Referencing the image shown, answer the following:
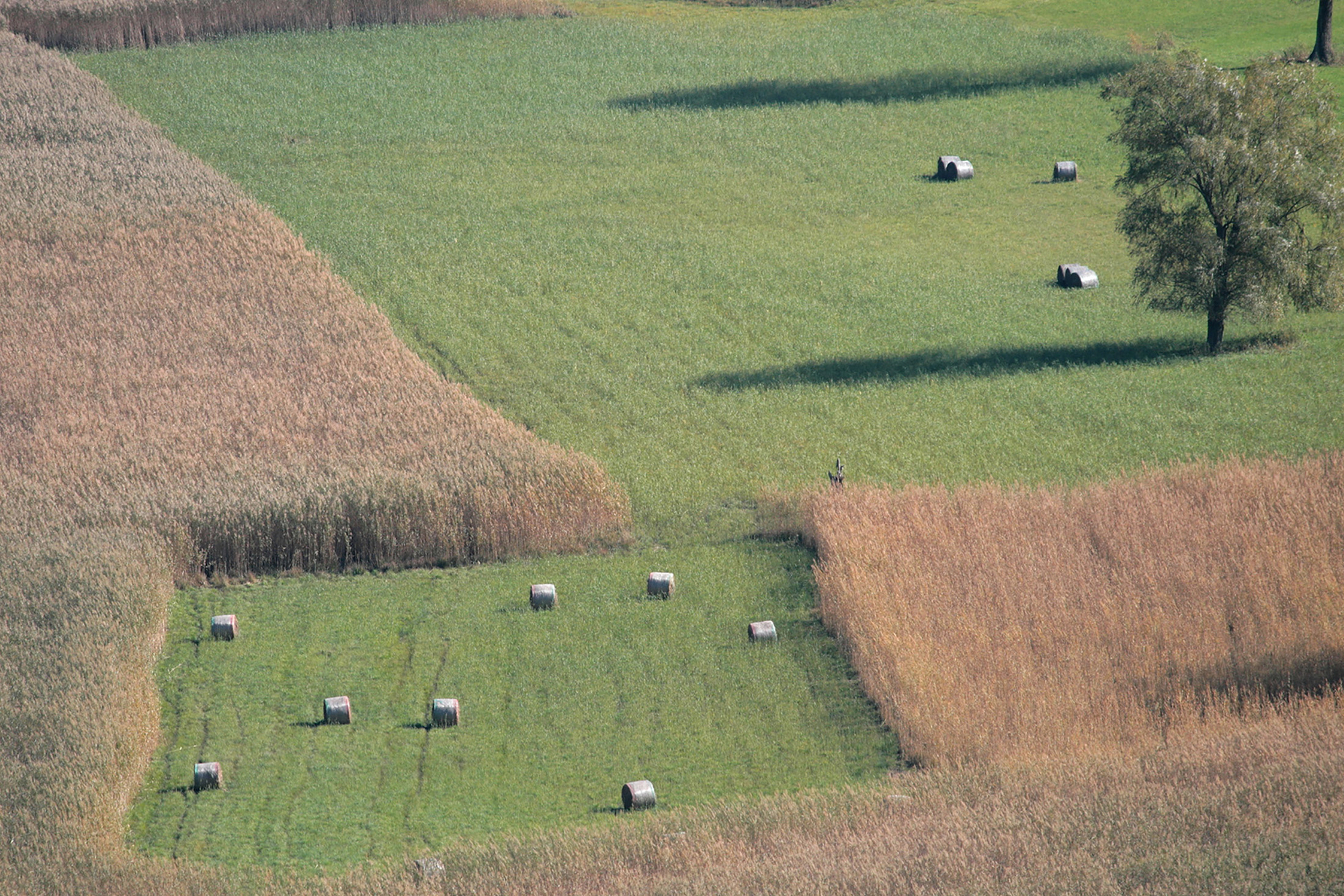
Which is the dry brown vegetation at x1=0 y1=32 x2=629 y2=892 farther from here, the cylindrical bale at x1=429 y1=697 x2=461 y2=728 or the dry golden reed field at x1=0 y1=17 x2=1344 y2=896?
the cylindrical bale at x1=429 y1=697 x2=461 y2=728

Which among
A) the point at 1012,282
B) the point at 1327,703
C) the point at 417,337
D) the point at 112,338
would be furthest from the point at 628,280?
the point at 1327,703

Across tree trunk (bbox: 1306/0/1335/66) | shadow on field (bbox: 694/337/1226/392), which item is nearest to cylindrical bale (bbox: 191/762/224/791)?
shadow on field (bbox: 694/337/1226/392)

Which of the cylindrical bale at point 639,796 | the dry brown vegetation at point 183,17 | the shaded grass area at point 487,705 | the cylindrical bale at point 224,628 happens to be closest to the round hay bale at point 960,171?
the shaded grass area at point 487,705

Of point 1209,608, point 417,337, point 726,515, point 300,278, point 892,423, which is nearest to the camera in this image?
point 1209,608

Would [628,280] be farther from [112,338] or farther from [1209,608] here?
[1209,608]

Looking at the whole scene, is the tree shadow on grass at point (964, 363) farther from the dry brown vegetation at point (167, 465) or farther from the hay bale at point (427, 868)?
the hay bale at point (427, 868)

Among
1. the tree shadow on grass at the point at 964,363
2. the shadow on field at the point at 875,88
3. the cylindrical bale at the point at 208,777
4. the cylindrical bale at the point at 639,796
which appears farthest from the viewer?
the shadow on field at the point at 875,88
